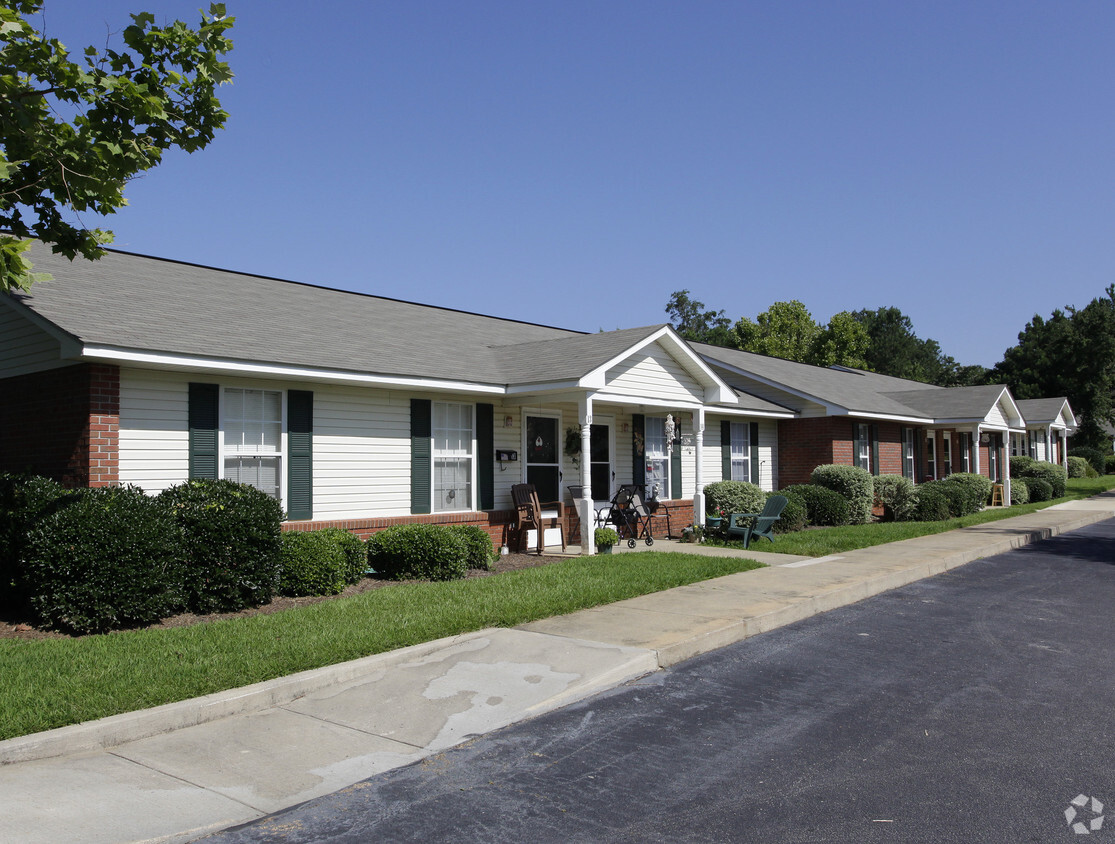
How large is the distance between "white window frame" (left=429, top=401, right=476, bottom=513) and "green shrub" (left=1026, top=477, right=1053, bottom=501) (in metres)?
25.9

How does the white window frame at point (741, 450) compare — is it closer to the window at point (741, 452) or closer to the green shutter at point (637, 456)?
the window at point (741, 452)

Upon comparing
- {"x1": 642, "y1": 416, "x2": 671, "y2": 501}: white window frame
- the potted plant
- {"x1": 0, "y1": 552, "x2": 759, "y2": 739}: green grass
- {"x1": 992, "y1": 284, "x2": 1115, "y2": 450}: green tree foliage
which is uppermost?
{"x1": 992, "y1": 284, "x2": 1115, "y2": 450}: green tree foliage

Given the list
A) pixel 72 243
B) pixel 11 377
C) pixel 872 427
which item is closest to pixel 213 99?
pixel 72 243

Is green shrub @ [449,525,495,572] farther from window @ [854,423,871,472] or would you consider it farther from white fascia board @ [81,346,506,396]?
window @ [854,423,871,472]

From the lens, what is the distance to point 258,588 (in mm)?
9508

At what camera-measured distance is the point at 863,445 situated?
24859 mm

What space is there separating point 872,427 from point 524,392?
1470 cm

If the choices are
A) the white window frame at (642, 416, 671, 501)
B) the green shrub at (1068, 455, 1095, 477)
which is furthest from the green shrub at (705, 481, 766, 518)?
the green shrub at (1068, 455, 1095, 477)

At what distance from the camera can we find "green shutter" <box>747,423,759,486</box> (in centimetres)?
2255

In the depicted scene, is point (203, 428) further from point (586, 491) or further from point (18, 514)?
point (586, 491)

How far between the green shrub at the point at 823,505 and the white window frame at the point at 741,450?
1717 mm

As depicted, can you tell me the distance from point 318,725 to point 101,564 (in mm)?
3502

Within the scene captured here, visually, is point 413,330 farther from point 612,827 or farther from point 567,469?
point 612,827

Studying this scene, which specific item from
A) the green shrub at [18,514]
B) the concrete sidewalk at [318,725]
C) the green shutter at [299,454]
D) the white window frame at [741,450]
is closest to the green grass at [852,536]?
the white window frame at [741,450]
